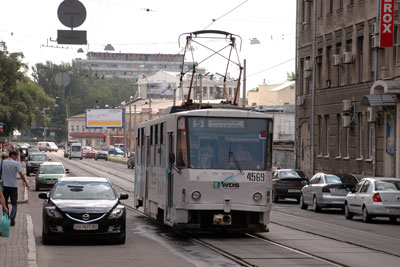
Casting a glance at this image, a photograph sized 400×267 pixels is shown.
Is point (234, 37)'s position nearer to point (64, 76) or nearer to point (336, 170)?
point (336, 170)

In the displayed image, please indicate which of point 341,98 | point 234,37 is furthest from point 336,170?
point 234,37

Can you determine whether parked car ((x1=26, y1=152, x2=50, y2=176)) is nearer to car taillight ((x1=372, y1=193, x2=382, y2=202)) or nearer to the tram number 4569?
car taillight ((x1=372, y1=193, x2=382, y2=202))

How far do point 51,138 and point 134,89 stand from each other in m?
23.8

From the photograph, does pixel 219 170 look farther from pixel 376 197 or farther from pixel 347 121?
pixel 347 121

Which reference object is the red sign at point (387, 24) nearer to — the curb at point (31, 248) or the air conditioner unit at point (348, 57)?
the air conditioner unit at point (348, 57)

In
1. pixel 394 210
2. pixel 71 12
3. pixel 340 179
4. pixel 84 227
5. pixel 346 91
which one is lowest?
pixel 394 210

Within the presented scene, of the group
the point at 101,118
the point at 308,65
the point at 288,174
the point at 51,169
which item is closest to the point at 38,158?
the point at 51,169

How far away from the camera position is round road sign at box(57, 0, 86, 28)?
23.8 meters

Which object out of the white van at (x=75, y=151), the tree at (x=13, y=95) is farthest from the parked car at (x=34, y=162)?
the white van at (x=75, y=151)

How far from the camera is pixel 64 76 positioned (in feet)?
190

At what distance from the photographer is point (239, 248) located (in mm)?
16781

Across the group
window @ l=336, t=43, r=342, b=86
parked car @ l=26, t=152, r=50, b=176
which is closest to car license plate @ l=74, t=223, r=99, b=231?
window @ l=336, t=43, r=342, b=86

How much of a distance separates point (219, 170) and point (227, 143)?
0.65 m

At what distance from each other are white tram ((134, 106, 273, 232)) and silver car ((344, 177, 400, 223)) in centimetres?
772
